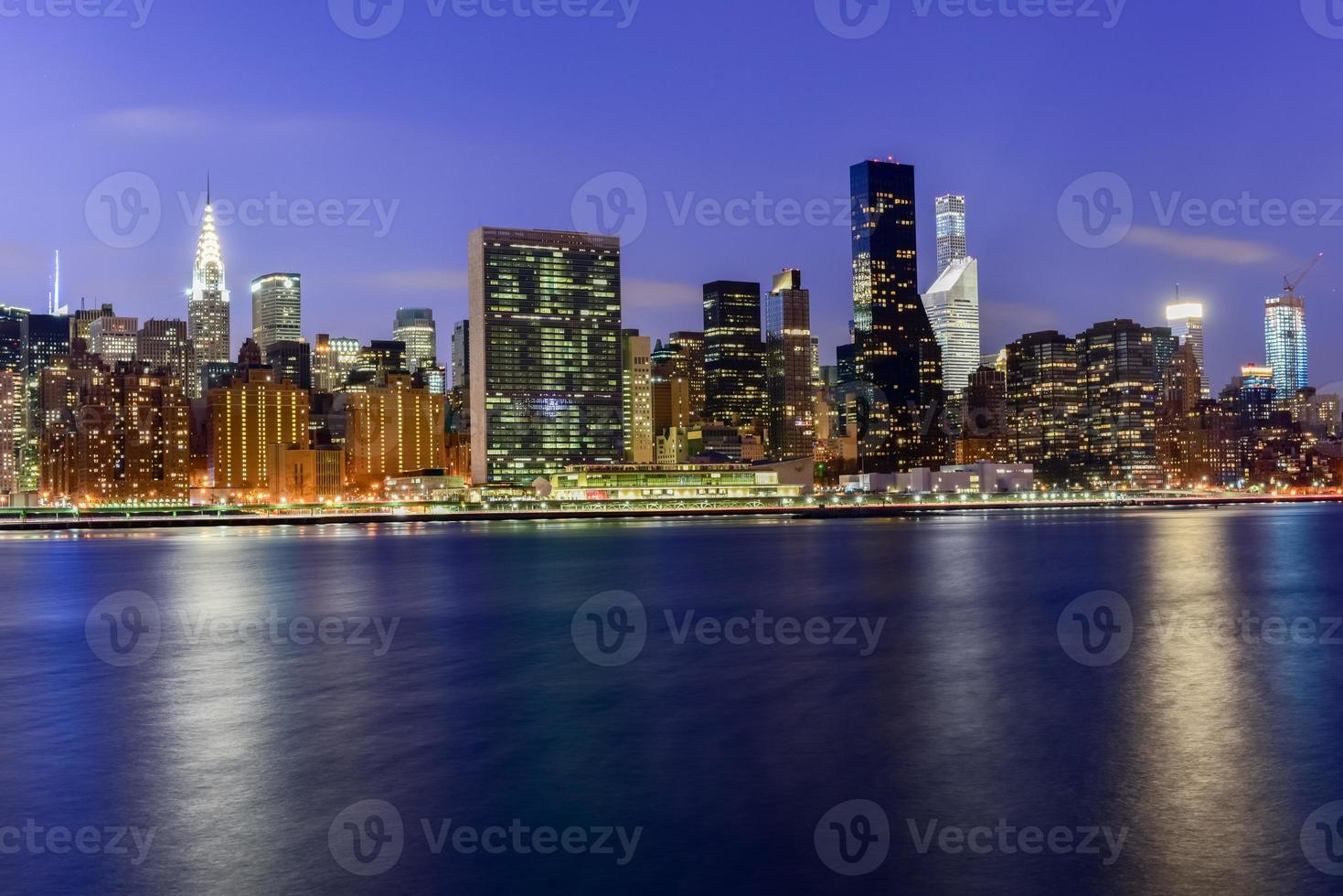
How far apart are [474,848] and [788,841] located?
15.1ft

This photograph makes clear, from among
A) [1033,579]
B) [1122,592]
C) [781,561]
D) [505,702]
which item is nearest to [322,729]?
[505,702]

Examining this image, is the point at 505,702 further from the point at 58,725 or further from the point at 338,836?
the point at 338,836

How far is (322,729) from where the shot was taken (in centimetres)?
2692

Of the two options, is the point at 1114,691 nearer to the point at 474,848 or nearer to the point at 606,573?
the point at 474,848

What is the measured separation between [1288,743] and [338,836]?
18.9 meters

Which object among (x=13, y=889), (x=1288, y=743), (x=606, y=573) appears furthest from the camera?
(x=606, y=573)

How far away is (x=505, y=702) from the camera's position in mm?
30828

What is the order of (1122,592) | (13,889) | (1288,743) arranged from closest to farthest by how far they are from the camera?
(13,889) → (1288,743) → (1122,592)

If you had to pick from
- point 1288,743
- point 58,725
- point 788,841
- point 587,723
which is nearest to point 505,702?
point 587,723

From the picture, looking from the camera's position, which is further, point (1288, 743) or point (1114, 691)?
point (1114, 691)

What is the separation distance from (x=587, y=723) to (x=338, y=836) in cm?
961

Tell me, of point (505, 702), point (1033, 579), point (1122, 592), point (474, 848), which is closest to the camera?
point (474, 848)

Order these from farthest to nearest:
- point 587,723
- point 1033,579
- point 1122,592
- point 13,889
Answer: point 1033,579 → point 1122,592 → point 587,723 → point 13,889

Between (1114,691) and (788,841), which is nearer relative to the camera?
(788,841)
